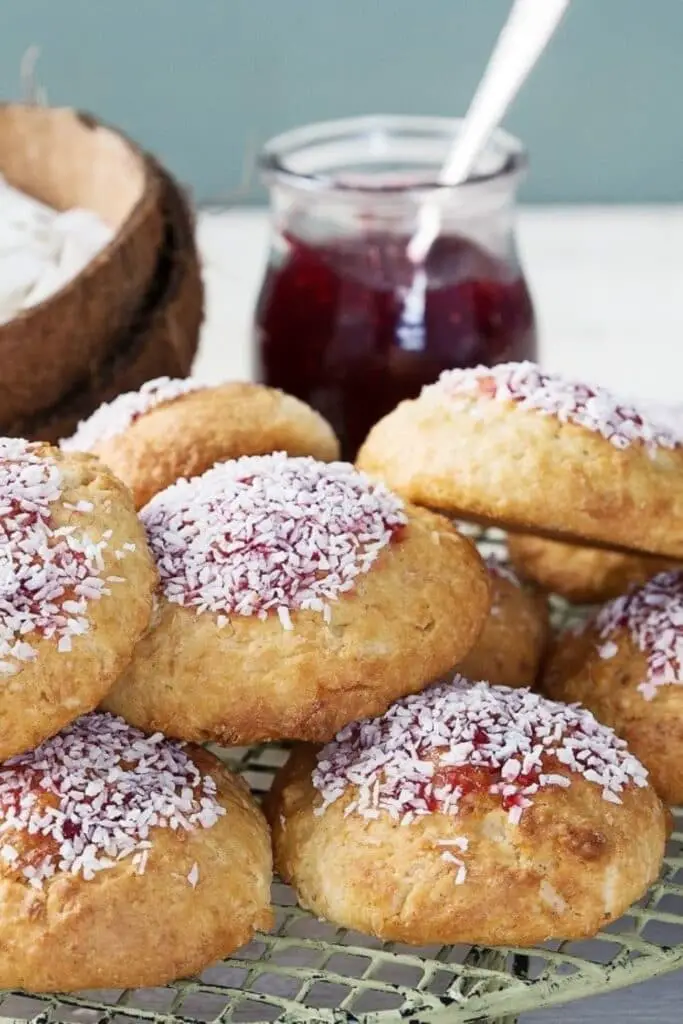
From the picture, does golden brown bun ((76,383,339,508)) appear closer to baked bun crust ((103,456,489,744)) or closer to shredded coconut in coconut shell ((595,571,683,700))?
baked bun crust ((103,456,489,744))

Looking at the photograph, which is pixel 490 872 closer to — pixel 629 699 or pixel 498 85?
pixel 629 699

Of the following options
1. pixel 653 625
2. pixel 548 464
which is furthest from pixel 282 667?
pixel 653 625

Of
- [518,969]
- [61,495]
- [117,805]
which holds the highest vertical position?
[61,495]

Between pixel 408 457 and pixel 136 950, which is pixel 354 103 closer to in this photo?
pixel 408 457

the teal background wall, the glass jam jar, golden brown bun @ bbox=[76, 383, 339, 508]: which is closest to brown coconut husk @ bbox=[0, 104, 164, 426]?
the glass jam jar

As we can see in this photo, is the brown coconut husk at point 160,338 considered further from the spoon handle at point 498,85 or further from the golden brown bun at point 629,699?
the golden brown bun at point 629,699

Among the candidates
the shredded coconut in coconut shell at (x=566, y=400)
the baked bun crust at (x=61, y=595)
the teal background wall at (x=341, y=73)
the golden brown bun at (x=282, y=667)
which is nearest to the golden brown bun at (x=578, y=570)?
the shredded coconut in coconut shell at (x=566, y=400)

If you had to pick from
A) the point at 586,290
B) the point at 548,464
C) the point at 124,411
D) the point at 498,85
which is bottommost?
the point at 586,290

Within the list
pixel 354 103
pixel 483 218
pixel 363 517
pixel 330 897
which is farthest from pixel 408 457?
pixel 354 103
